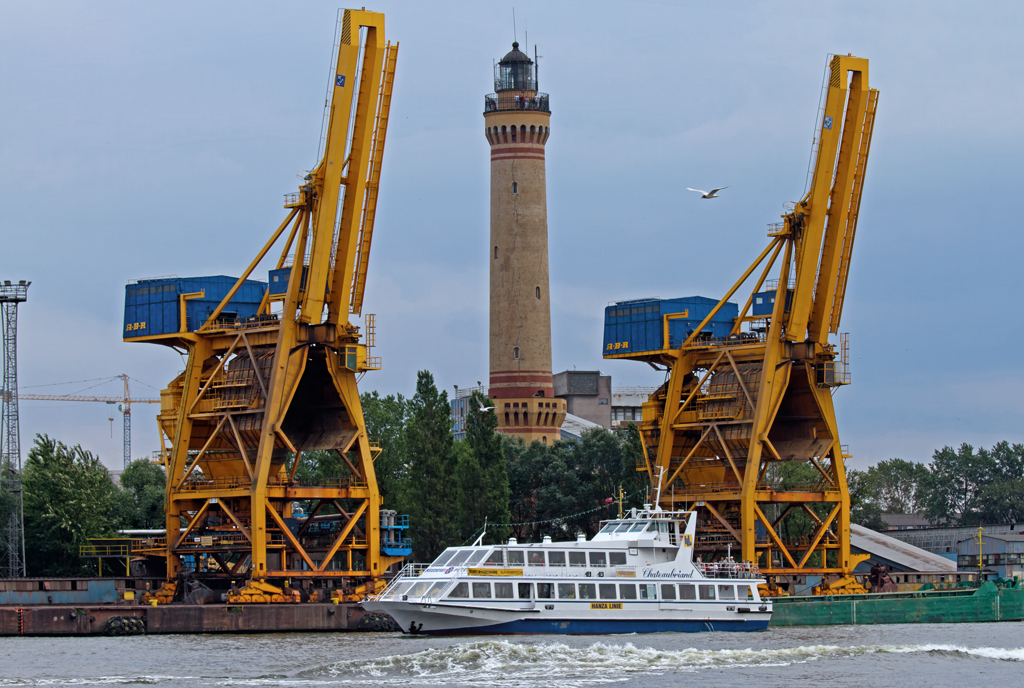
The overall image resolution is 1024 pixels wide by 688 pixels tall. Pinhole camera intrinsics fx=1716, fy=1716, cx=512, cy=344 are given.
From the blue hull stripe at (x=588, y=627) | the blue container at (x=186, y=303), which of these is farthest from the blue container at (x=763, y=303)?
the blue container at (x=186, y=303)

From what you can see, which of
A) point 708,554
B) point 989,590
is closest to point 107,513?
point 708,554

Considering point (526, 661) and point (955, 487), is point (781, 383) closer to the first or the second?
point (526, 661)

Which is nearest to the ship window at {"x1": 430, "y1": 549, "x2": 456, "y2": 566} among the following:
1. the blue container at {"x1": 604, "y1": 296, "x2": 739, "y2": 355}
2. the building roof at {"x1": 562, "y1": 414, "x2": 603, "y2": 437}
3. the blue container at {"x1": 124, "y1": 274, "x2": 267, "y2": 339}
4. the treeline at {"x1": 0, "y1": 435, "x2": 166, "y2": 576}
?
the blue container at {"x1": 124, "y1": 274, "x2": 267, "y2": 339}

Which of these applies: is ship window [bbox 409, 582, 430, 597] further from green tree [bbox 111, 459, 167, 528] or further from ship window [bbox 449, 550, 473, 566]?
green tree [bbox 111, 459, 167, 528]

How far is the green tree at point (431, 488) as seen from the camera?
8000cm

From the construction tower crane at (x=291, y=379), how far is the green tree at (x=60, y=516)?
11.4 meters

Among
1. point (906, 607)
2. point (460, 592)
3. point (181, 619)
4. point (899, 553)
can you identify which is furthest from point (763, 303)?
point (181, 619)

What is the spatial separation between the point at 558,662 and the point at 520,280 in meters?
61.8

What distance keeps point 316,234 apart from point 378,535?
1246cm

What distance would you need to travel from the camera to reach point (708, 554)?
75.8 m

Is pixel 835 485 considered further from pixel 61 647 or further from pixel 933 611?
pixel 61 647

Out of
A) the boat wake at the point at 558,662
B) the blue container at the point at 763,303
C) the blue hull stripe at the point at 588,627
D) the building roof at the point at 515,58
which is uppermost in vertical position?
the building roof at the point at 515,58

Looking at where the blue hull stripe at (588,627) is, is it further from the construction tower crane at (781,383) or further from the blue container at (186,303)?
the blue container at (186,303)

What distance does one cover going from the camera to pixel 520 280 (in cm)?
10956
